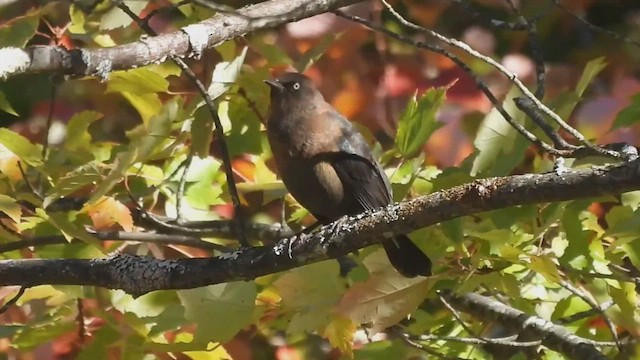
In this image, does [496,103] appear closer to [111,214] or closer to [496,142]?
[496,142]

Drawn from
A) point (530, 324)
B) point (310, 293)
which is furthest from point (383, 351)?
point (530, 324)

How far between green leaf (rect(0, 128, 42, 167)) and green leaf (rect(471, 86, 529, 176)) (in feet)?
2.42

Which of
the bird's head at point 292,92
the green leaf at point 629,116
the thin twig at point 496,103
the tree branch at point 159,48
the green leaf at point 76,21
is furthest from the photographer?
the bird's head at point 292,92

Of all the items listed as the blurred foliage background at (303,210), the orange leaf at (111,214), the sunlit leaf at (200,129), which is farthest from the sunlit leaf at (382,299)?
the orange leaf at (111,214)

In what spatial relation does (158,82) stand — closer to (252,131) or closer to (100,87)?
(252,131)

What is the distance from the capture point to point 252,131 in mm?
1917

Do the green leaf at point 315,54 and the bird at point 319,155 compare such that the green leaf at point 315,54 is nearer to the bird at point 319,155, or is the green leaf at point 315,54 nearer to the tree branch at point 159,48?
the tree branch at point 159,48

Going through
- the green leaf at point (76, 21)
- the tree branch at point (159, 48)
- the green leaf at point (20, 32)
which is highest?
the tree branch at point (159, 48)

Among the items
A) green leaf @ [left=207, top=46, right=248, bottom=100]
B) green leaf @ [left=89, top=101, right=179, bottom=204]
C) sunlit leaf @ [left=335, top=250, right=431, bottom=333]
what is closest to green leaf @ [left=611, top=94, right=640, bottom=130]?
sunlit leaf @ [left=335, top=250, right=431, bottom=333]

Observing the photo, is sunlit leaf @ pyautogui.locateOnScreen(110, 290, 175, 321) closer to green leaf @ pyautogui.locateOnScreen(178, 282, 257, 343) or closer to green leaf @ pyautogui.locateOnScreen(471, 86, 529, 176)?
green leaf @ pyautogui.locateOnScreen(178, 282, 257, 343)

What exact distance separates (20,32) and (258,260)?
559 mm

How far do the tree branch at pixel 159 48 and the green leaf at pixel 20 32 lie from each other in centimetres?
36

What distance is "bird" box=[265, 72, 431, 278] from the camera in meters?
2.19

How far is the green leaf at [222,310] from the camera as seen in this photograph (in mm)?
1441
